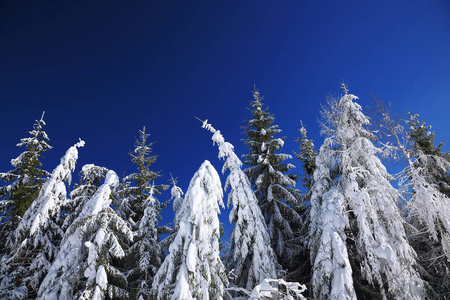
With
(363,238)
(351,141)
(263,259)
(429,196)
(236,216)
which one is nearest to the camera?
(429,196)

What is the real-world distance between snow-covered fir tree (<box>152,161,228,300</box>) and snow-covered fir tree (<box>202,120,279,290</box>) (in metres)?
1.65

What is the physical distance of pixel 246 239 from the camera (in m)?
10.8

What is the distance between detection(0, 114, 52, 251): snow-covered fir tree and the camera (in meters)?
14.3

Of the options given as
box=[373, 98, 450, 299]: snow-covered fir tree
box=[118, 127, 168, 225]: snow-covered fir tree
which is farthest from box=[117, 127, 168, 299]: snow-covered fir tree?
box=[373, 98, 450, 299]: snow-covered fir tree

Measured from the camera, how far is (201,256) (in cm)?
873

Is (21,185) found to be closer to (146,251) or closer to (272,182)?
(146,251)

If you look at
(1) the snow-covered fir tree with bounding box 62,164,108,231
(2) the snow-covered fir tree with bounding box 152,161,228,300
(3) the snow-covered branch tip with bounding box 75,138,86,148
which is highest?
(3) the snow-covered branch tip with bounding box 75,138,86,148

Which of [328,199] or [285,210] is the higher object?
[285,210]

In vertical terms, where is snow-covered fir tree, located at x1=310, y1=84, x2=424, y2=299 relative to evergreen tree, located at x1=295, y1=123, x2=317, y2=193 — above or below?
below

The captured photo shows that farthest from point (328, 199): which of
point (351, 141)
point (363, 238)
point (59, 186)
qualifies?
point (59, 186)

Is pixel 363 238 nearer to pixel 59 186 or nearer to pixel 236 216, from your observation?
pixel 236 216

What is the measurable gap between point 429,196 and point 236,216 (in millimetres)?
8127

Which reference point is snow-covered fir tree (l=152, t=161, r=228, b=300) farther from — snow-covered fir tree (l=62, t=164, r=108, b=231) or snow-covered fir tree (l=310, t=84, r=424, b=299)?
snow-covered fir tree (l=62, t=164, r=108, b=231)

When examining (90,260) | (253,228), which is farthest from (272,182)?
(90,260)
